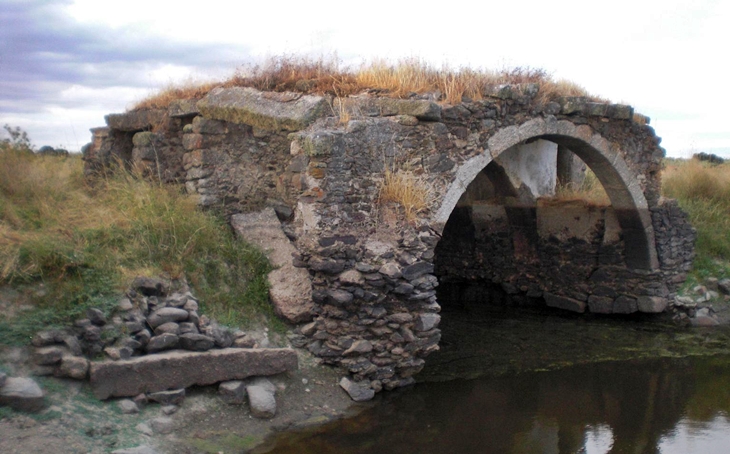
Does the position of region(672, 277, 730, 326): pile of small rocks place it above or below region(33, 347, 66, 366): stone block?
below

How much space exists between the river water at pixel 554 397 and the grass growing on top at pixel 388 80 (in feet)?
10.0

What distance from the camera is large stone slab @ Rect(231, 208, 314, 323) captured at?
6609 millimetres

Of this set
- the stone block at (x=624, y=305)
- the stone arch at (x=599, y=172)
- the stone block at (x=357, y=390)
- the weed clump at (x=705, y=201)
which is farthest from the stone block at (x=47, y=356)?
the weed clump at (x=705, y=201)

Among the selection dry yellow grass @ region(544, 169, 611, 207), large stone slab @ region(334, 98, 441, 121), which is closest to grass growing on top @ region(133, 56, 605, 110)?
large stone slab @ region(334, 98, 441, 121)

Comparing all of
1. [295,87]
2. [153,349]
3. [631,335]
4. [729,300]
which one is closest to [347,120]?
[295,87]

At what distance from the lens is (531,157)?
400 inches

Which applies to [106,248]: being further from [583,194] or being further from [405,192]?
[583,194]

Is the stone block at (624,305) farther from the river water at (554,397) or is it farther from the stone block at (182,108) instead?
the stone block at (182,108)

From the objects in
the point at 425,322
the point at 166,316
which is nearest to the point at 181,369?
the point at 166,316

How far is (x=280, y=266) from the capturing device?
710 cm

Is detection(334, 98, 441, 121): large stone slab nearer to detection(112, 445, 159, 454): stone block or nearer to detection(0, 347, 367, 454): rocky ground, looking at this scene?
detection(0, 347, 367, 454): rocky ground

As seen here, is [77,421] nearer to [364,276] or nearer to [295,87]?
[364,276]

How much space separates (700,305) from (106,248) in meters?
8.20

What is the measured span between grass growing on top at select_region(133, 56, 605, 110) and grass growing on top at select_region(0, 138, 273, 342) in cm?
170
